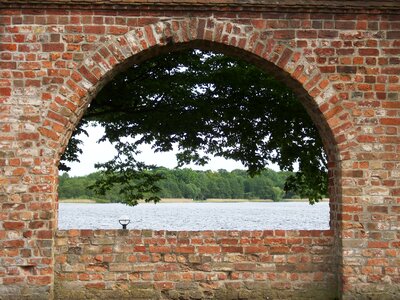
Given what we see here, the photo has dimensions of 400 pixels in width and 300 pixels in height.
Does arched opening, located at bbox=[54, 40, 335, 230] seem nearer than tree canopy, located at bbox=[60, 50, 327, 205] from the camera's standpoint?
Yes

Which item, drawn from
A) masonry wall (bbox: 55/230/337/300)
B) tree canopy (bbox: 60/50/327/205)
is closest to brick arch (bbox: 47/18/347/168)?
masonry wall (bbox: 55/230/337/300)

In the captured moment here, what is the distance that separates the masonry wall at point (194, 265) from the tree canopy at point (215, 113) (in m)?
5.37

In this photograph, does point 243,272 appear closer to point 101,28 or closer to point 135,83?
point 101,28

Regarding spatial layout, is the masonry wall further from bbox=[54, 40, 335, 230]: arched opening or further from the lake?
the lake

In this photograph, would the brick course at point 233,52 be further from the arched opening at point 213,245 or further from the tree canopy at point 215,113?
the tree canopy at point 215,113

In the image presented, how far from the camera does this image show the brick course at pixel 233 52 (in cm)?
713

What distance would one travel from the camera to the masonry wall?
7.42 meters

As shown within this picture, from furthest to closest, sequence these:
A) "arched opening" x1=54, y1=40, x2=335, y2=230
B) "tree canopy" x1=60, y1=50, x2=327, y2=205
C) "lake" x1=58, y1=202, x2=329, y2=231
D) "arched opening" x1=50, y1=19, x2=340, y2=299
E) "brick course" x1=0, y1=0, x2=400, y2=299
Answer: "lake" x1=58, y1=202, x2=329, y2=231, "tree canopy" x1=60, y1=50, x2=327, y2=205, "arched opening" x1=54, y1=40, x2=335, y2=230, "arched opening" x1=50, y1=19, x2=340, y2=299, "brick course" x1=0, y1=0, x2=400, y2=299

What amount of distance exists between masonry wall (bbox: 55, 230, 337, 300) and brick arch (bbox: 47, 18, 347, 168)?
3.66 ft

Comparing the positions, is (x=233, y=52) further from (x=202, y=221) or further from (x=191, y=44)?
(x=202, y=221)

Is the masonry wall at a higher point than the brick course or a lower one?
lower

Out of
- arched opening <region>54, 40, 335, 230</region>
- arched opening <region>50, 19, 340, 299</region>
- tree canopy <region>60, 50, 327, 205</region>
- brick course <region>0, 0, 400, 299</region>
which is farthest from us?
tree canopy <region>60, 50, 327, 205</region>

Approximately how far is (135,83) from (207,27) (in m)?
5.71

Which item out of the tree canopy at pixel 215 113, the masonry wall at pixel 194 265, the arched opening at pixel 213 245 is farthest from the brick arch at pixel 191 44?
the tree canopy at pixel 215 113
